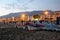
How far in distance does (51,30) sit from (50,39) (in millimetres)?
7164

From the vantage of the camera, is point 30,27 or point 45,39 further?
point 30,27

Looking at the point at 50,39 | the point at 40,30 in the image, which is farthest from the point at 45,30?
the point at 50,39

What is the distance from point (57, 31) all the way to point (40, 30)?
275 cm

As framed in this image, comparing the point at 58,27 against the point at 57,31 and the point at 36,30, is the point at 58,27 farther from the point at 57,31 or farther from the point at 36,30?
the point at 36,30

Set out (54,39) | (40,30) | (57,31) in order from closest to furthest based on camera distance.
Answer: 1. (54,39)
2. (57,31)
3. (40,30)

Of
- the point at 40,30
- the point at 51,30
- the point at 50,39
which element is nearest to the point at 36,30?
the point at 40,30

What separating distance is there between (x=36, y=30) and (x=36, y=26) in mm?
842

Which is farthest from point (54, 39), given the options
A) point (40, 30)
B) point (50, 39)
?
point (40, 30)

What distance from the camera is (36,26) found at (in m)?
26.8

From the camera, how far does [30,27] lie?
26.9 meters

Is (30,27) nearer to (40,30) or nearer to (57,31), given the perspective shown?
(40,30)

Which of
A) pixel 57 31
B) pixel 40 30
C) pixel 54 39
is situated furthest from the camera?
pixel 40 30

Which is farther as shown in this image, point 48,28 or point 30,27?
point 30,27

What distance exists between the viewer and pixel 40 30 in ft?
85.6
